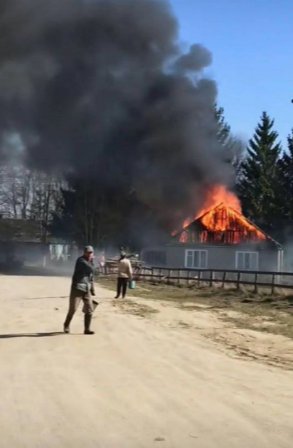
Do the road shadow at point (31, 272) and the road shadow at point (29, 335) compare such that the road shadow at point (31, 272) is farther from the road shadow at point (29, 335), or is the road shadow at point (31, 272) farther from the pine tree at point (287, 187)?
the road shadow at point (29, 335)

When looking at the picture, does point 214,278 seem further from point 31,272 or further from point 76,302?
point 76,302

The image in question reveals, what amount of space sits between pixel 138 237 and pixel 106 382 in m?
36.8

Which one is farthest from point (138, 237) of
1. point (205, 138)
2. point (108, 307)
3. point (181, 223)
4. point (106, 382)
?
point (106, 382)

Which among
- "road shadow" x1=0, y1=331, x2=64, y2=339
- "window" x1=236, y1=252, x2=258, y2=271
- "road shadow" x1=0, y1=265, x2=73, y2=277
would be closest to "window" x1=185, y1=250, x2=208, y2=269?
"window" x1=236, y1=252, x2=258, y2=271

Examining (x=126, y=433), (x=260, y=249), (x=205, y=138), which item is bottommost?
(x=126, y=433)

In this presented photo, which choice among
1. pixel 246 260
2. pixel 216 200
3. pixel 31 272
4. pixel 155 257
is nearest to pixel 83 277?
pixel 216 200

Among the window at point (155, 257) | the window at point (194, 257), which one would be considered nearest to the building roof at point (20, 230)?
the window at point (155, 257)

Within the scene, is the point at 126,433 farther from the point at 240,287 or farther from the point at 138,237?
the point at 138,237

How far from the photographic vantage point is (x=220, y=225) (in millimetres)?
38281

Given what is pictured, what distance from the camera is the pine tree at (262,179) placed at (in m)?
46.4

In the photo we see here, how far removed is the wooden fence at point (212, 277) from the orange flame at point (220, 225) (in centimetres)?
556

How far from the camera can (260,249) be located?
38.7 meters

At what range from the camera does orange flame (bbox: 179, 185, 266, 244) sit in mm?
38312

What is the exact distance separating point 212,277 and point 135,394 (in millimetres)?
19885
